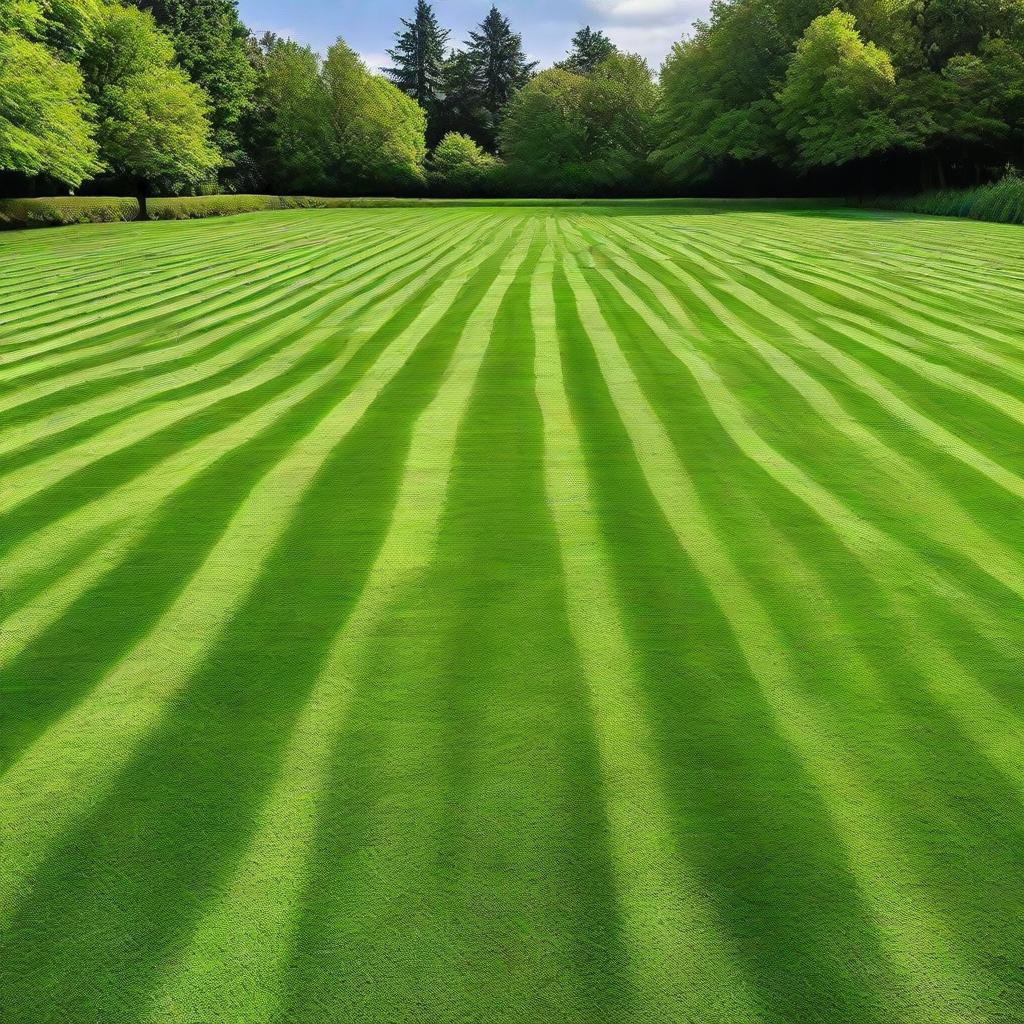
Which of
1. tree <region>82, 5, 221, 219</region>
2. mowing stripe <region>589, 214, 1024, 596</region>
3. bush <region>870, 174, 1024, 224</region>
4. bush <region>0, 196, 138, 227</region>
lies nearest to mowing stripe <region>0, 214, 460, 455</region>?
mowing stripe <region>589, 214, 1024, 596</region>

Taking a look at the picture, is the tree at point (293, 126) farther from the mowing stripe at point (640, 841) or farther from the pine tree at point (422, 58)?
the mowing stripe at point (640, 841)

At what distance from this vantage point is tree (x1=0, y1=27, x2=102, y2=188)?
17.9 metres

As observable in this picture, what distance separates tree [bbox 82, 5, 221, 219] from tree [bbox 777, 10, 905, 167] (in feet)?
69.2

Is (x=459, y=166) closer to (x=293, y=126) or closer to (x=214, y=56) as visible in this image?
(x=293, y=126)

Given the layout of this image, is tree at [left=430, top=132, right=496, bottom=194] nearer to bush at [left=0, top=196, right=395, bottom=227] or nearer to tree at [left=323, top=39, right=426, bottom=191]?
tree at [left=323, top=39, right=426, bottom=191]

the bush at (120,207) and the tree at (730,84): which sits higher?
the tree at (730,84)

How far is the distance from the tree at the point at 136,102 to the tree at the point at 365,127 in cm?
1465

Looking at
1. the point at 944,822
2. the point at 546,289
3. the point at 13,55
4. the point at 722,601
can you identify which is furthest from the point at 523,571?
the point at 13,55

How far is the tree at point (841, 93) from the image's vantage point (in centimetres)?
2858

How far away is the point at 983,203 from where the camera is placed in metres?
20.7

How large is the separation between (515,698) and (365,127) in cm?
4618

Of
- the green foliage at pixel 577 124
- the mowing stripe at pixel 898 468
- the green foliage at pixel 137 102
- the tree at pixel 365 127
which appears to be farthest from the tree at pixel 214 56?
the mowing stripe at pixel 898 468

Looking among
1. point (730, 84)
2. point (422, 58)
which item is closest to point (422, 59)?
point (422, 58)

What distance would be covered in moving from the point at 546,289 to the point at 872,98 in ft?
86.6
